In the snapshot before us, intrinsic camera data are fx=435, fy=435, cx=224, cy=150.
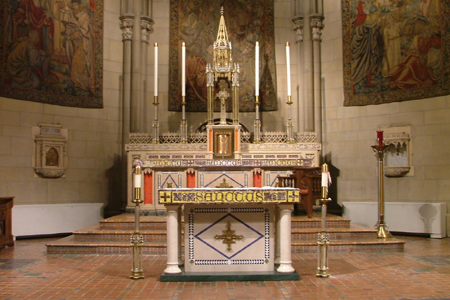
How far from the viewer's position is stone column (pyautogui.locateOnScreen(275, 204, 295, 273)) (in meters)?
5.36

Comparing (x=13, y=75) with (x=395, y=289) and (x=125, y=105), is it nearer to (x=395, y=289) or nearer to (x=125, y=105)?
(x=125, y=105)

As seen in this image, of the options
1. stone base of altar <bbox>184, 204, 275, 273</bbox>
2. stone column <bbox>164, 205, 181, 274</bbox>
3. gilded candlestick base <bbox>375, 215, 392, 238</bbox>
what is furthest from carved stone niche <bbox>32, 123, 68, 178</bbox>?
gilded candlestick base <bbox>375, 215, 392, 238</bbox>

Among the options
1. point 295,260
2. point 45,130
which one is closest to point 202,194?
point 295,260

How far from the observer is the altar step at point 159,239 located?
7.15m

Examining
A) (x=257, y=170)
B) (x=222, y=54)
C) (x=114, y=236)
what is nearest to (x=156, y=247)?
(x=114, y=236)

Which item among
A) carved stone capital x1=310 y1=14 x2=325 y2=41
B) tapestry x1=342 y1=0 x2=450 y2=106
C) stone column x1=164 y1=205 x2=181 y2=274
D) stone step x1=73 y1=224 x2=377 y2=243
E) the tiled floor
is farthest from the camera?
carved stone capital x1=310 y1=14 x2=325 y2=41

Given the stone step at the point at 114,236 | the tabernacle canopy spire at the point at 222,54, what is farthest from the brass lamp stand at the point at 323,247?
the tabernacle canopy spire at the point at 222,54

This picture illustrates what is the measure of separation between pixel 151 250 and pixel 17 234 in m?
3.67

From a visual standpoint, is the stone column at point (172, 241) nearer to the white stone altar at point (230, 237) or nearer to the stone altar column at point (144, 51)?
the white stone altar at point (230, 237)

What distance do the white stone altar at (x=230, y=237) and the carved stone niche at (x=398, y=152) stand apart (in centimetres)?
523

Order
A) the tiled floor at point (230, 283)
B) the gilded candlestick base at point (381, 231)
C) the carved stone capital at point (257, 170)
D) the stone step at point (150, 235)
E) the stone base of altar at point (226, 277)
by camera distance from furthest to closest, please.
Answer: the carved stone capital at point (257, 170)
the gilded candlestick base at point (381, 231)
the stone step at point (150, 235)
the stone base of altar at point (226, 277)
the tiled floor at point (230, 283)

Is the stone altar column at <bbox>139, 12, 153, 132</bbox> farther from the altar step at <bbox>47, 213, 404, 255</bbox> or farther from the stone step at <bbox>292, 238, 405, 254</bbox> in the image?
the stone step at <bbox>292, 238, 405, 254</bbox>

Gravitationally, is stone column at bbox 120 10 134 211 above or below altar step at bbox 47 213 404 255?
above

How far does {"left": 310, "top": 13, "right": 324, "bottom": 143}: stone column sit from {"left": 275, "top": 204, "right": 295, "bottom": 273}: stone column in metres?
6.05
